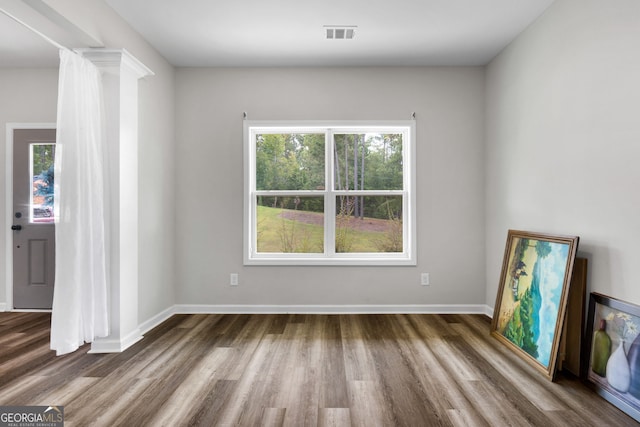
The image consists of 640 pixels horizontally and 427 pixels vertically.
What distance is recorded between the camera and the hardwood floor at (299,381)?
1982 mm

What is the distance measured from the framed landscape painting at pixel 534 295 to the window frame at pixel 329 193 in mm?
1046

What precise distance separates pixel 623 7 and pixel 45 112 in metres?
5.49

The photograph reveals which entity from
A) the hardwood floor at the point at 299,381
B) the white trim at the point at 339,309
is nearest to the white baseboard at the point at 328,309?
the white trim at the point at 339,309

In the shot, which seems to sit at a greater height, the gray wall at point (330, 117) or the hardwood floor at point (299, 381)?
the gray wall at point (330, 117)

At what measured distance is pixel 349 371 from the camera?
2539mm

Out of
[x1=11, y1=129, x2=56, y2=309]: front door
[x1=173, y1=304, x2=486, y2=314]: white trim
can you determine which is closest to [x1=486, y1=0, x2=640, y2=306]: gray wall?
[x1=173, y1=304, x2=486, y2=314]: white trim

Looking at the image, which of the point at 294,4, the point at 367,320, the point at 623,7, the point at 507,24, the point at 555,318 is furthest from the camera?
the point at 367,320

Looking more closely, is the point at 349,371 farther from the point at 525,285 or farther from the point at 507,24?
the point at 507,24

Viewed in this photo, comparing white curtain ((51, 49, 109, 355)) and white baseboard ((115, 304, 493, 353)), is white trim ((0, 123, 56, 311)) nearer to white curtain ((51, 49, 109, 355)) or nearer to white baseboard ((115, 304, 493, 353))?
white curtain ((51, 49, 109, 355))

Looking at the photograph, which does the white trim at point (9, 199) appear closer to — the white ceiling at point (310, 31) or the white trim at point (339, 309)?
the white ceiling at point (310, 31)

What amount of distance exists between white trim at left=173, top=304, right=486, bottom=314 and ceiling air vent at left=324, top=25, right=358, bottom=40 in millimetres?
2815

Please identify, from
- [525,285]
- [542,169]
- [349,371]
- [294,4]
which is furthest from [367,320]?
[294,4]

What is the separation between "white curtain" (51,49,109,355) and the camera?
2.62m

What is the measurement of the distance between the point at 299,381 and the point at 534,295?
1945 millimetres
